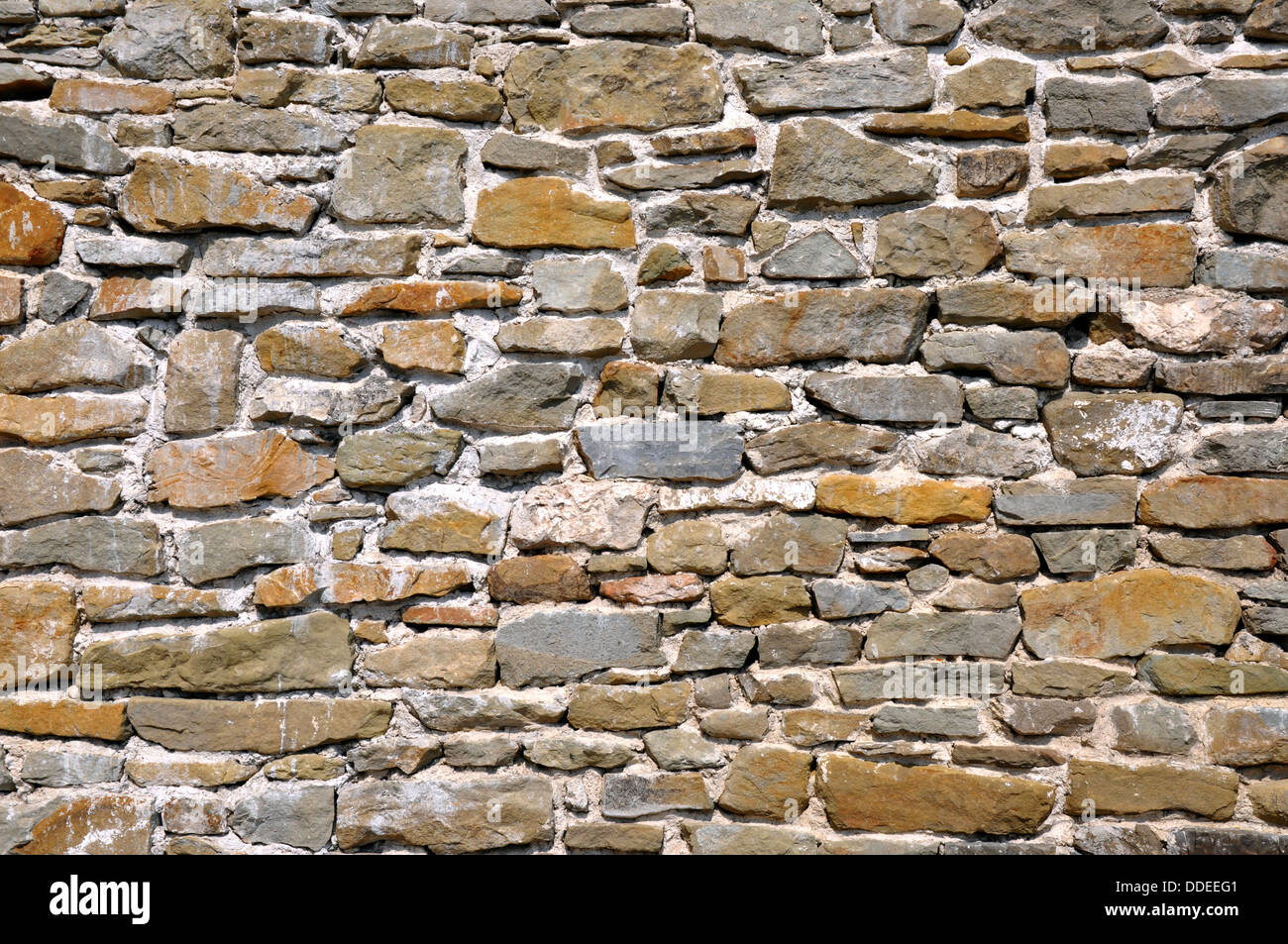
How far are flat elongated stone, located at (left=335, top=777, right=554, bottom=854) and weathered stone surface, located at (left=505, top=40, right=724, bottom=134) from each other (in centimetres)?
173

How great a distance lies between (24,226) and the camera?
2.26 metres

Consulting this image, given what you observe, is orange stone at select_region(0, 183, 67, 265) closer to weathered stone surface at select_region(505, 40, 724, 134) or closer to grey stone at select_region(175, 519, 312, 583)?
grey stone at select_region(175, 519, 312, 583)

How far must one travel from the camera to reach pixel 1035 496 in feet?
7.25

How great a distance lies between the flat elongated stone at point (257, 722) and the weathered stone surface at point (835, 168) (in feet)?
5.60

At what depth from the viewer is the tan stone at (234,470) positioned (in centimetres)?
224

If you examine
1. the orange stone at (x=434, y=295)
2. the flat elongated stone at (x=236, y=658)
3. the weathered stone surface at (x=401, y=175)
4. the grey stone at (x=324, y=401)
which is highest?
the weathered stone surface at (x=401, y=175)

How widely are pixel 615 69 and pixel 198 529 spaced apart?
1.62 metres

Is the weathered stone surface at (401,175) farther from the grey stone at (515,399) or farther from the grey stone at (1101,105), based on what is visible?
the grey stone at (1101,105)

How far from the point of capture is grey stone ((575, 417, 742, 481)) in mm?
2236

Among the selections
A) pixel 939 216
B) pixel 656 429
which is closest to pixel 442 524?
pixel 656 429

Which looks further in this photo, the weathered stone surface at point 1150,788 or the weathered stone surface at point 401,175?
the weathered stone surface at point 401,175

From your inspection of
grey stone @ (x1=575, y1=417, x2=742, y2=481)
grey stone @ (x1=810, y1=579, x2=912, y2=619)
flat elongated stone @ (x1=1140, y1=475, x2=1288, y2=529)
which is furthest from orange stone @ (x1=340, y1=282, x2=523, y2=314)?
flat elongated stone @ (x1=1140, y1=475, x2=1288, y2=529)

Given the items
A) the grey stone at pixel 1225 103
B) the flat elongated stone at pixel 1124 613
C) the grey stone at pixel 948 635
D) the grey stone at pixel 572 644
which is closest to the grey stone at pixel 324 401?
the grey stone at pixel 572 644

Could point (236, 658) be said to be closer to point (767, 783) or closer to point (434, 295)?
point (434, 295)
